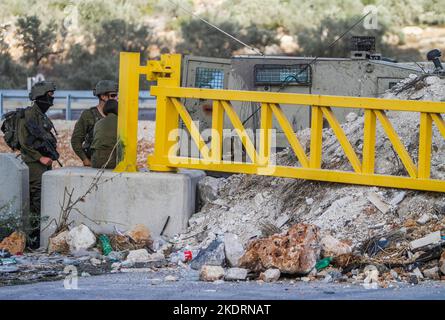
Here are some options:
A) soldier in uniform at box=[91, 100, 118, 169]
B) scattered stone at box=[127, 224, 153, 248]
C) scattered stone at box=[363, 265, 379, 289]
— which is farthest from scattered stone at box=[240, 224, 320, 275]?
soldier in uniform at box=[91, 100, 118, 169]

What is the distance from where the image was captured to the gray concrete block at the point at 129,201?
10.8 meters

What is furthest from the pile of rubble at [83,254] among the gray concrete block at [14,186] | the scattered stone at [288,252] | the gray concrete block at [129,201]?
the scattered stone at [288,252]

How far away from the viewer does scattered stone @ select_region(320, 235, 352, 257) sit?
905 cm

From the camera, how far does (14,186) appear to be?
11.5 m

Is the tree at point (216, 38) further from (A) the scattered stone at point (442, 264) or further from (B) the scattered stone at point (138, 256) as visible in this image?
(A) the scattered stone at point (442, 264)

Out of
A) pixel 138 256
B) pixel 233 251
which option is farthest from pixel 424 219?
pixel 138 256

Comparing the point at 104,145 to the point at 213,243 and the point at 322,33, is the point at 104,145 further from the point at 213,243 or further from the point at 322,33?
the point at 322,33

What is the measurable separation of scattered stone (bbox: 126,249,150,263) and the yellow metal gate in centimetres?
109

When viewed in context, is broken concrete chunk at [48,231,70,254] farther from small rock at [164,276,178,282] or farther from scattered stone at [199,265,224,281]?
scattered stone at [199,265,224,281]

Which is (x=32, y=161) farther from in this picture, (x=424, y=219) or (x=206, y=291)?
(x=424, y=219)

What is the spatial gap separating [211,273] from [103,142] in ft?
9.70

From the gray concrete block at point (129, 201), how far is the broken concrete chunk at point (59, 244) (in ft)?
1.06
